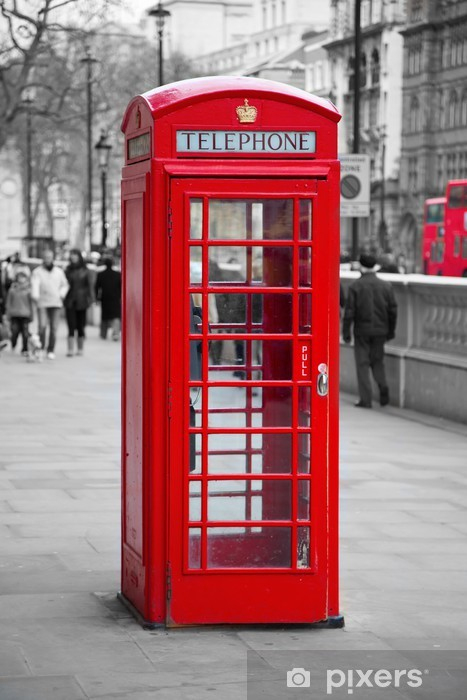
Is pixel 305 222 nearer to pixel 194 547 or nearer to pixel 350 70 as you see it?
pixel 194 547

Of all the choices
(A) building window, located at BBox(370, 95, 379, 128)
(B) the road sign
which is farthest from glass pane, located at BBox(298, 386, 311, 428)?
(A) building window, located at BBox(370, 95, 379, 128)

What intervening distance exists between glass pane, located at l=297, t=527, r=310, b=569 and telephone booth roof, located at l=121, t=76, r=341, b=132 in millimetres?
1741

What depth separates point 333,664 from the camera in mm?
5699

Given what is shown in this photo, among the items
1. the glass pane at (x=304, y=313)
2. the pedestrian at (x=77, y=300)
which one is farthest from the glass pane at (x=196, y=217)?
the pedestrian at (x=77, y=300)

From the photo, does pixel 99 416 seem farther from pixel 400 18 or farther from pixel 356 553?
pixel 400 18

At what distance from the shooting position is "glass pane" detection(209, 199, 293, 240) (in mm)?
6082

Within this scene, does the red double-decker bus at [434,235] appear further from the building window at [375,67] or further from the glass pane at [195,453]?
the glass pane at [195,453]

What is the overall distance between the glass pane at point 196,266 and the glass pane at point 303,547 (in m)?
1.14

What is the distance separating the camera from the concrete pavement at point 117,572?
18.2ft

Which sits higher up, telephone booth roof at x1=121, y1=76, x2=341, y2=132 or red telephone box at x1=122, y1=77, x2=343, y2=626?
telephone booth roof at x1=121, y1=76, x2=341, y2=132

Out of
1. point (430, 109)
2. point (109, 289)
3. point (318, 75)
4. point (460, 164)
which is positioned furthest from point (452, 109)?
point (109, 289)

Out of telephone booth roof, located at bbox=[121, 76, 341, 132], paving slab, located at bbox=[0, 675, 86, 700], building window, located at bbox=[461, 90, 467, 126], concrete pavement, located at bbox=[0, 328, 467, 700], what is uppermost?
building window, located at bbox=[461, 90, 467, 126]

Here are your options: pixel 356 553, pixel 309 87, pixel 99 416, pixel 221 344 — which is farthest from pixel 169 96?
pixel 309 87

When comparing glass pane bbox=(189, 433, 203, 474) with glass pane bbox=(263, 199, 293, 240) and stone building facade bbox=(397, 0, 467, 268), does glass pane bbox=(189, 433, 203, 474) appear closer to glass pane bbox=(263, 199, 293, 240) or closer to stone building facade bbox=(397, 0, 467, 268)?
glass pane bbox=(263, 199, 293, 240)
